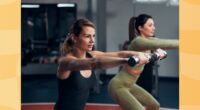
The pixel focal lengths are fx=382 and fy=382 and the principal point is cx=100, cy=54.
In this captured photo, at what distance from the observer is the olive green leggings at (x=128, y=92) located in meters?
2.20

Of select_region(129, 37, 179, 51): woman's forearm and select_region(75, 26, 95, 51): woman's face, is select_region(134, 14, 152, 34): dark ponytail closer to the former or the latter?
select_region(129, 37, 179, 51): woman's forearm

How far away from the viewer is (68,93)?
6.60 ft

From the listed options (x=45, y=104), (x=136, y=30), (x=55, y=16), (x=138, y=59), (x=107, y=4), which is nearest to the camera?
(x=138, y=59)

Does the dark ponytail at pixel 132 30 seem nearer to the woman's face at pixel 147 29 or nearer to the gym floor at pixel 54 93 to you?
the woman's face at pixel 147 29

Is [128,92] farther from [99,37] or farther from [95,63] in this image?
[99,37]

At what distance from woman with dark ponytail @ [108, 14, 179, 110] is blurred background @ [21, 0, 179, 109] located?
0.21 feet

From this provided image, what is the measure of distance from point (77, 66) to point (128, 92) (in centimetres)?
42

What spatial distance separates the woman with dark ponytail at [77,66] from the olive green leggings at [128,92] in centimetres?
22

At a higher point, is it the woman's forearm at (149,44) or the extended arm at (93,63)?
the woman's forearm at (149,44)

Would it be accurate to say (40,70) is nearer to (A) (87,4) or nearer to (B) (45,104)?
(B) (45,104)

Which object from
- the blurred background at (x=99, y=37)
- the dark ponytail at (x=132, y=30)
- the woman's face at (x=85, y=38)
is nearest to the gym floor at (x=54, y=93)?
the blurred background at (x=99, y=37)

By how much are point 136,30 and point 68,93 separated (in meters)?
0.55

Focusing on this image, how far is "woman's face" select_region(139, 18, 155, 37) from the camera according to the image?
2.20 m

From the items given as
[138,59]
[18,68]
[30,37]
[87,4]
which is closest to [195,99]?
[138,59]
